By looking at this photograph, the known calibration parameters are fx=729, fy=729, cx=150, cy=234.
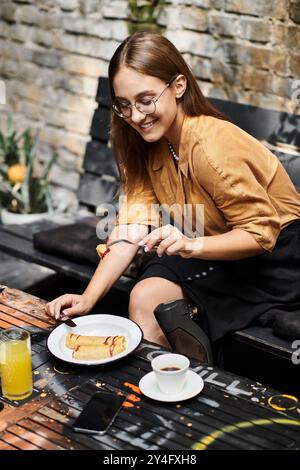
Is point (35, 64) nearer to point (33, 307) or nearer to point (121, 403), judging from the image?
point (33, 307)

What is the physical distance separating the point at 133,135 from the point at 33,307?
78 cm

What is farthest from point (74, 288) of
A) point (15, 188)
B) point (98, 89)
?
point (98, 89)

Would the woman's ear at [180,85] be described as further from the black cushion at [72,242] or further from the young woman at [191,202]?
the black cushion at [72,242]

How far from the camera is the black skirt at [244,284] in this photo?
293 cm

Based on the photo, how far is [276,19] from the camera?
3.61m

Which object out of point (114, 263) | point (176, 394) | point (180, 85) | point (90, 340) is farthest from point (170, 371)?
point (180, 85)

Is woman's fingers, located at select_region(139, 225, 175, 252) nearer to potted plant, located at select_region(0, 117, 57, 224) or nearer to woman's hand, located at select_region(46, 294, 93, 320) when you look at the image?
woman's hand, located at select_region(46, 294, 93, 320)

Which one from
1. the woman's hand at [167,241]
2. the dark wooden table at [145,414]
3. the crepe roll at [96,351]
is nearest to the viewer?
the dark wooden table at [145,414]

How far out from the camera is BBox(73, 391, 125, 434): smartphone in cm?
193

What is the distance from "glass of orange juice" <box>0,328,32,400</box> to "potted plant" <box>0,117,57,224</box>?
2.33 metres

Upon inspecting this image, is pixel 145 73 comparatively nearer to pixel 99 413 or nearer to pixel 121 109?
pixel 121 109

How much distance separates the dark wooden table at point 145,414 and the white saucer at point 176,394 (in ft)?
0.06

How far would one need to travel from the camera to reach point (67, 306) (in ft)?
8.73

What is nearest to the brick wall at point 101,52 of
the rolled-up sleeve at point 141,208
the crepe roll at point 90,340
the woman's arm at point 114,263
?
the rolled-up sleeve at point 141,208
